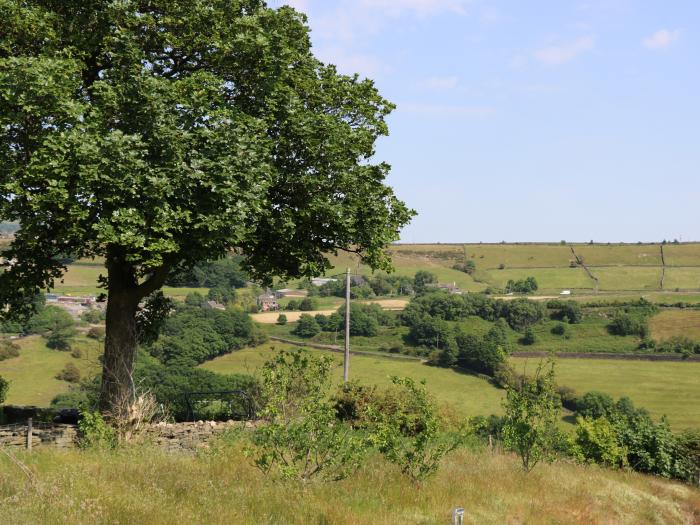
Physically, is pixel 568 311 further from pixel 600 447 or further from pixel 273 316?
pixel 600 447

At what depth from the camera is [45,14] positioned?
19812mm

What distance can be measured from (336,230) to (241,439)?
7522mm

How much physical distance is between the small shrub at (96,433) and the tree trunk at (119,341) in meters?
1.92

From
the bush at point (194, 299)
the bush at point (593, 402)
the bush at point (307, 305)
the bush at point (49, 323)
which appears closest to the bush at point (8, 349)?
the bush at point (49, 323)

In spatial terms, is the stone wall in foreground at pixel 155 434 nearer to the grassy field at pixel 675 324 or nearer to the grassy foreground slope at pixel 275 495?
the grassy foreground slope at pixel 275 495

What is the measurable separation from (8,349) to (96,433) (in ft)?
366

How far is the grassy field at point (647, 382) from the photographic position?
112188mm

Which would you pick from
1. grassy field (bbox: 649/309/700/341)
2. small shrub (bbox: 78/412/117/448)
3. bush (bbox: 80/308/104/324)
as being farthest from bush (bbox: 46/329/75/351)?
grassy field (bbox: 649/309/700/341)

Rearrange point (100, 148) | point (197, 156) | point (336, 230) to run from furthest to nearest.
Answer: point (336, 230) < point (197, 156) < point (100, 148)

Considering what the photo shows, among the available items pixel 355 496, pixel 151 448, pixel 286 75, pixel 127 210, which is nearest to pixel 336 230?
pixel 286 75

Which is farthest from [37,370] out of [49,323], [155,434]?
[155,434]

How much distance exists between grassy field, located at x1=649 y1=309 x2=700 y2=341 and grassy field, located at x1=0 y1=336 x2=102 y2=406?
425 ft

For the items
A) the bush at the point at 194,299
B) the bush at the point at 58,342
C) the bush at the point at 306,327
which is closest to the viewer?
the bush at the point at 58,342

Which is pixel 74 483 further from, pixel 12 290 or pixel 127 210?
pixel 12 290
